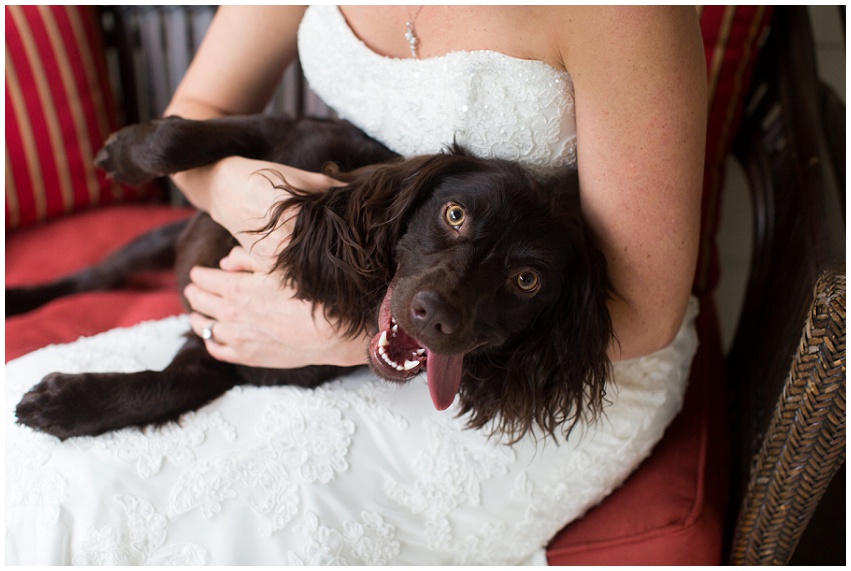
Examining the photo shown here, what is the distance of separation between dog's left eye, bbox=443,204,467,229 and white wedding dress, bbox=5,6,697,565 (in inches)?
6.6

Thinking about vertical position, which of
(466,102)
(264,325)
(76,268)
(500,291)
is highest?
(466,102)

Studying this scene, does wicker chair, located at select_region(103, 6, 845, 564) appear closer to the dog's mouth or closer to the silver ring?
the dog's mouth

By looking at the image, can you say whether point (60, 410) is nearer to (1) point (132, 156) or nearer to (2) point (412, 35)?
(1) point (132, 156)

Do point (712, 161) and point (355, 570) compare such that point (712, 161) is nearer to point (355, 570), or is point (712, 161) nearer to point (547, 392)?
point (547, 392)

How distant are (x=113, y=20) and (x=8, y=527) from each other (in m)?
1.91

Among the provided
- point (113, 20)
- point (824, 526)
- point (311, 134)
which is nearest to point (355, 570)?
point (311, 134)

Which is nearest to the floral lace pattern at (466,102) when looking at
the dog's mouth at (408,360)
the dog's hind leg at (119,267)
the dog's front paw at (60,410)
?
the dog's mouth at (408,360)

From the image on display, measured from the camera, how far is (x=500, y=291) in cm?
112

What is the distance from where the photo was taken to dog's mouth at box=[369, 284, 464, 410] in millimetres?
1133

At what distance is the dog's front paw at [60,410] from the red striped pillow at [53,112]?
1.14 metres

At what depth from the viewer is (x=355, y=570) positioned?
3.91ft

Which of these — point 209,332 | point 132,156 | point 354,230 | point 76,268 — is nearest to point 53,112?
point 76,268

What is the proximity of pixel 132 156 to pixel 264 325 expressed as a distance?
1.46 feet

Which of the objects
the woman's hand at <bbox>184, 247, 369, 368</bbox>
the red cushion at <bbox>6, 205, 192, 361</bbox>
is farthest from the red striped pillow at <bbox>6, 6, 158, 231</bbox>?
the woman's hand at <bbox>184, 247, 369, 368</bbox>
